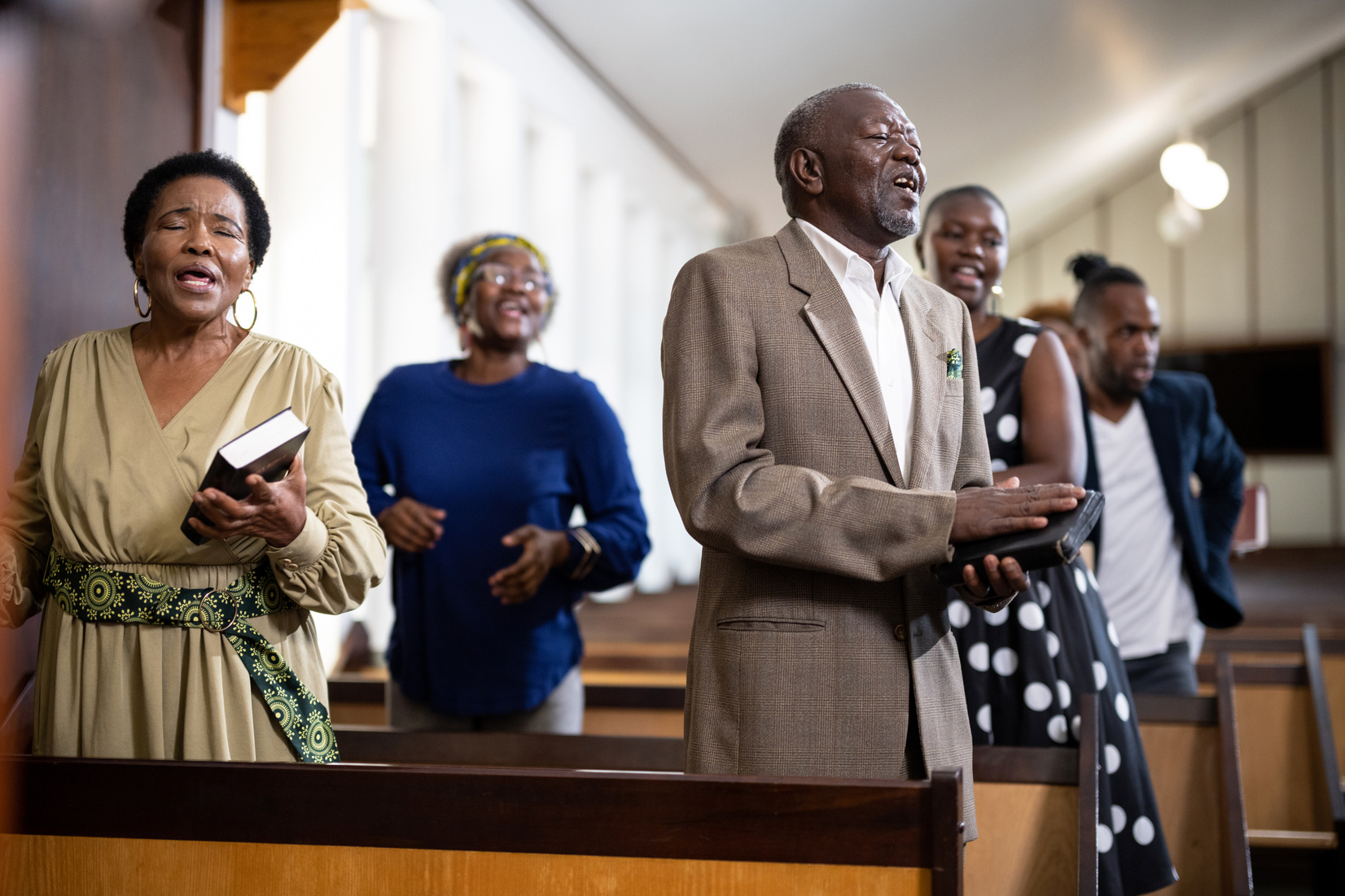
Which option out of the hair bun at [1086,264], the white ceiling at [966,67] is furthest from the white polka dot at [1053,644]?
the white ceiling at [966,67]

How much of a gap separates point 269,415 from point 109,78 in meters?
1.11

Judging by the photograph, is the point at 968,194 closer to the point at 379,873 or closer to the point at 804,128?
the point at 804,128

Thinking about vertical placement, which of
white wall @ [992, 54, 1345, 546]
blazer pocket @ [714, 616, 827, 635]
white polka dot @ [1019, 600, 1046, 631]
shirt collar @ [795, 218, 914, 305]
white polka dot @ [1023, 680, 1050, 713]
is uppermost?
white wall @ [992, 54, 1345, 546]

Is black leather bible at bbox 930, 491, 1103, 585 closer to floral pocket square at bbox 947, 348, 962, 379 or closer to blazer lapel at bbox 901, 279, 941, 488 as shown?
blazer lapel at bbox 901, 279, 941, 488

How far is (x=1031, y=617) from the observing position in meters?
2.23

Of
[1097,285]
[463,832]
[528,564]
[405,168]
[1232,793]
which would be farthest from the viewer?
[405,168]

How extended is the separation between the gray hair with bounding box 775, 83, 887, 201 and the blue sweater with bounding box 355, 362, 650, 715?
1.08 m

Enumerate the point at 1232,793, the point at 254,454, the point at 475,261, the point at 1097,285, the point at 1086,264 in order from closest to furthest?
the point at 254,454, the point at 1232,793, the point at 475,261, the point at 1097,285, the point at 1086,264

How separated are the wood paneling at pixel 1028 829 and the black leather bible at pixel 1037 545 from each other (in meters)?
0.89

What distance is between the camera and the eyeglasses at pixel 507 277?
277cm

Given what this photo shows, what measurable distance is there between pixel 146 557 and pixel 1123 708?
5.69 ft

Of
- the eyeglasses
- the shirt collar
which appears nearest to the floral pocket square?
the shirt collar

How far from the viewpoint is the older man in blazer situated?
57.2 inches

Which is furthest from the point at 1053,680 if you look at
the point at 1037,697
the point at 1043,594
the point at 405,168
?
the point at 405,168
